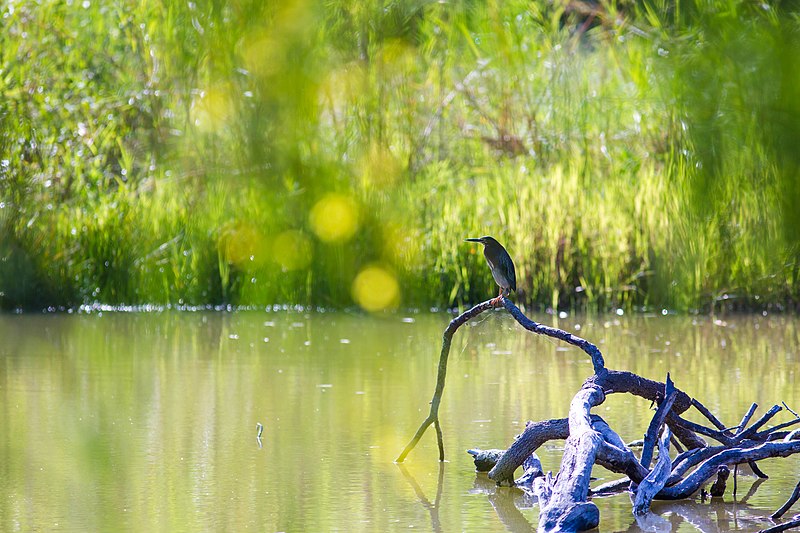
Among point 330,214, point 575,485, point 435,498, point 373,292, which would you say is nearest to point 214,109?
point 330,214

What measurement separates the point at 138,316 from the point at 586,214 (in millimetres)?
3224

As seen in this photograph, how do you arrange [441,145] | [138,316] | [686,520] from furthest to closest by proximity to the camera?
[441,145] → [138,316] → [686,520]

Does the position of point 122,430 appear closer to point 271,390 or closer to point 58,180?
point 271,390

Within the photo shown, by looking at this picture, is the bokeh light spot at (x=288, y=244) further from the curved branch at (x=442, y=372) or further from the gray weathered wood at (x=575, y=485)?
the curved branch at (x=442, y=372)

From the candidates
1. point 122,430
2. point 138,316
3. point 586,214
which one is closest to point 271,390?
point 122,430

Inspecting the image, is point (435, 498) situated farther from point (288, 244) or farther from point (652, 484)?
point (288, 244)

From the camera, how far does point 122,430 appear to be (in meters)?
4.67

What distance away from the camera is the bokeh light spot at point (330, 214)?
5.65ft

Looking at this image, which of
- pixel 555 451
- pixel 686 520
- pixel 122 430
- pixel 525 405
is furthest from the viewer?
pixel 525 405

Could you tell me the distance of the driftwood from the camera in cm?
288

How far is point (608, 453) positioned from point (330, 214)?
1.51 metres

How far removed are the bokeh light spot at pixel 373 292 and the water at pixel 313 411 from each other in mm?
722

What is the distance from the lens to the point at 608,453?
3.12 metres

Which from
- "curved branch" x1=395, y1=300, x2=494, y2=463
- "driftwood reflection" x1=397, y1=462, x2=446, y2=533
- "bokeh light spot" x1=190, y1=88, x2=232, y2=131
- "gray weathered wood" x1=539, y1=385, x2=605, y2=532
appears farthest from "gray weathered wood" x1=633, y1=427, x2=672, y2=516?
"bokeh light spot" x1=190, y1=88, x2=232, y2=131
